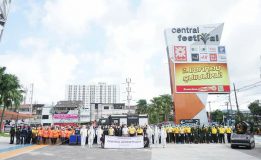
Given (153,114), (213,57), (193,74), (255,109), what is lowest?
(153,114)

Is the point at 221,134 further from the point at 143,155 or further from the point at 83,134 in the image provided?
the point at 83,134

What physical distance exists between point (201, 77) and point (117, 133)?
15971 millimetres

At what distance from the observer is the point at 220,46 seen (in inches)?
1431

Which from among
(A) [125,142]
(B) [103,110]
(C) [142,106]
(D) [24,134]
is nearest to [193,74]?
(A) [125,142]

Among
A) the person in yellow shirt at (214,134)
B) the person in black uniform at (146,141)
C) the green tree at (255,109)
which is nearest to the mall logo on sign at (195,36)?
the person in yellow shirt at (214,134)

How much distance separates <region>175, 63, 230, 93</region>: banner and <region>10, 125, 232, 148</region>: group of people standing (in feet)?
31.9

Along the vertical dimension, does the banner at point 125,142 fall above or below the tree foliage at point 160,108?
below

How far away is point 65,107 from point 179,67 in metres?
72.3

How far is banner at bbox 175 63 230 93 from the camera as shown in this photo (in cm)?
3488

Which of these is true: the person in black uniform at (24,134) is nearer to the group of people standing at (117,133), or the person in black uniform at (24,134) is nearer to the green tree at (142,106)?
the group of people standing at (117,133)

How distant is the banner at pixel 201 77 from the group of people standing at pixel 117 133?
971 centimetres

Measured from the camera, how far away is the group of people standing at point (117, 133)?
23.0 m

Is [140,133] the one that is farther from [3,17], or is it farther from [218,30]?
[218,30]

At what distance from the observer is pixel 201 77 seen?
1383 inches
